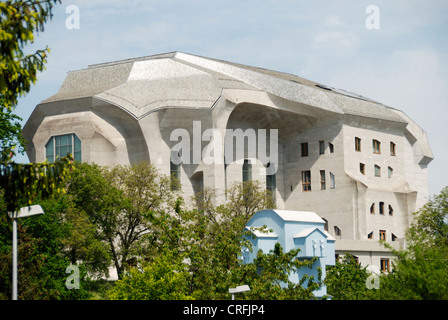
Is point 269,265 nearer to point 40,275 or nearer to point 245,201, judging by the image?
point 40,275

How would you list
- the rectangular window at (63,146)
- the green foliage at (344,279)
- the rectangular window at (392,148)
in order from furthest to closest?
the rectangular window at (392,148) → the rectangular window at (63,146) → the green foliage at (344,279)

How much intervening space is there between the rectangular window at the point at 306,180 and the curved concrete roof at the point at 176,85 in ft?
19.6

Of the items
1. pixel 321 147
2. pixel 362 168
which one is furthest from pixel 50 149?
pixel 362 168

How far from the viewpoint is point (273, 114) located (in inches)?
2335

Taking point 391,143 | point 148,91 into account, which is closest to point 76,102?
point 148,91

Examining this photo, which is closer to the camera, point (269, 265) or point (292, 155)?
point (269, 265)

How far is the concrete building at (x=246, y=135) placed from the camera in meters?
53.9

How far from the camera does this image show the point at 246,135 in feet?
194

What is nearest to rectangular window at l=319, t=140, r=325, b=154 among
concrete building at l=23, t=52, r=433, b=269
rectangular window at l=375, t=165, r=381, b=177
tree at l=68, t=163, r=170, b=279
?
concrete building at l=23, t=52, r=433, b=269

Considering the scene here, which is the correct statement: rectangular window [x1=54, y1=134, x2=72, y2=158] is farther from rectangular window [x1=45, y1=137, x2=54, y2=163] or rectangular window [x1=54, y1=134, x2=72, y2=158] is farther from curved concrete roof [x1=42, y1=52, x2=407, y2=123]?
curved concrete roof [x1=42, y1=52, x2=407, y2=123]

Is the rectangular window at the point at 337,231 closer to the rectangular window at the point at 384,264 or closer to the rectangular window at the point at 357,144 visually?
the rectangular window at the point at 384,264

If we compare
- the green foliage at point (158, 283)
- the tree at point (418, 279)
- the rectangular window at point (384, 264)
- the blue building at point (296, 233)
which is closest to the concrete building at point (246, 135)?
the rectangular window at point (384, 264)
